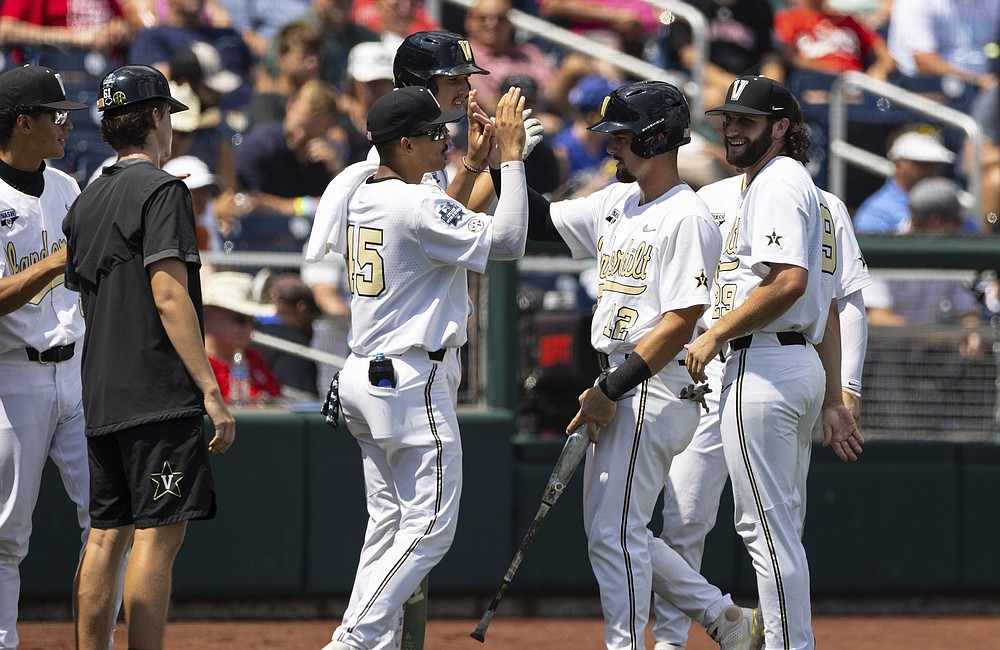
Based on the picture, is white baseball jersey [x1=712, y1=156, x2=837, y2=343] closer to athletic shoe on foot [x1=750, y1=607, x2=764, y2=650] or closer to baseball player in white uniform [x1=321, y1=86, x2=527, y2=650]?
baseball player in white uniform [x1=321, y1=86, x2=527, y2=650]

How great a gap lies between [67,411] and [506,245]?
1.69 meters

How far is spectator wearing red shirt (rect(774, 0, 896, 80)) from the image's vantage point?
11109 millimetres

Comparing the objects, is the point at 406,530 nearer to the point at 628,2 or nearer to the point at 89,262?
the point at 89,262

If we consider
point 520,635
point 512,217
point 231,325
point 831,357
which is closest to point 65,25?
point 231,325

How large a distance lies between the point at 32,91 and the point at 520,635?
3.14 m

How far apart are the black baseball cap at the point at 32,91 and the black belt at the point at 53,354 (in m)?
0.84

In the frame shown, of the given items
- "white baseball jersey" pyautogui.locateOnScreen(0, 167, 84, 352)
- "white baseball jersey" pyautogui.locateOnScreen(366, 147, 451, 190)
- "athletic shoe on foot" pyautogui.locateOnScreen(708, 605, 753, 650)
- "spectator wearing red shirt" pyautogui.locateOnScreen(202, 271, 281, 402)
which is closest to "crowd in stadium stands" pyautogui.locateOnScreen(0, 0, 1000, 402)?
"spectator wearing red shirt" pyautogui.locateOnScreen(202, 271, 281, 402)

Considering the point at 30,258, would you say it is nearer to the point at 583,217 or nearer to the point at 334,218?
the point at 334,218

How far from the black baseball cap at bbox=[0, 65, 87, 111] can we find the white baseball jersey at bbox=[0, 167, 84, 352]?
12.2 inches

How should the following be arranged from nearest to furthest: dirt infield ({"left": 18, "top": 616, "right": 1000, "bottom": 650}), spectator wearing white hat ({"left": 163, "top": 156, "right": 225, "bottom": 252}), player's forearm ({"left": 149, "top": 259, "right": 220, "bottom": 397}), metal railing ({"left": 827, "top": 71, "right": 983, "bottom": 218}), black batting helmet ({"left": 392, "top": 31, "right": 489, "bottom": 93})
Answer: player's forearm ({"left": 149, "top": 259, "right": 220, "bottom": 397}) → black batting helmet ({"left": 392, "top": 31, "right": 489, "bottom": 93}) → dirt infield ({"left": 18, "top": 616, "right": 1000, "bottom": 650}) → spectator wearing white hat ({"left": 163, "top": 156, "right": 225, "bottom": 252}) → metal railing ({"left": 827, "top": 71, "right": 983, "bottom": 218})

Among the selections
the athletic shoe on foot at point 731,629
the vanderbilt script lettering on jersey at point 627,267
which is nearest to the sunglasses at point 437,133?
the vanderbilt script lettering on jersey at point 627,267

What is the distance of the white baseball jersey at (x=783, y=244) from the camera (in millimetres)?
4609

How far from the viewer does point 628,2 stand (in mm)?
11047

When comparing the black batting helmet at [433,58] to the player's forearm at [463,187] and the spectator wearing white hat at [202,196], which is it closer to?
the player's forearm at [463,187]
